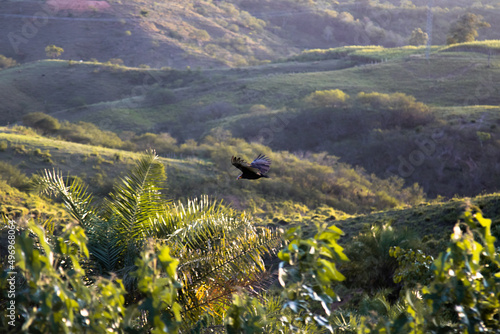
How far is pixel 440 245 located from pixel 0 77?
5811cm

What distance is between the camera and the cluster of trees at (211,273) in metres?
2.34

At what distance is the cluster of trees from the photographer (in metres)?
2.34

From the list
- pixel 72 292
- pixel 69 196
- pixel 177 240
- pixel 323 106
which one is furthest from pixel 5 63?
pixel 72 292

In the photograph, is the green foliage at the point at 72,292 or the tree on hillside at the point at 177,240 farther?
the tree on hillside at the point at 177,240

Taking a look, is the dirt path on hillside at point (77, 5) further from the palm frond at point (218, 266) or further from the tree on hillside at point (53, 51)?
the palm frond at point (218, 266)

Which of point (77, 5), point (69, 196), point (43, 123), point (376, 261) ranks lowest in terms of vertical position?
point (77, 5)

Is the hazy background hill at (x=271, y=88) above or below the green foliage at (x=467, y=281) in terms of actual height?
below

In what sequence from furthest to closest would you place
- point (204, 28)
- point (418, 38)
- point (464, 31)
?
point (204, 28), point (418, 38), point (464, 31)

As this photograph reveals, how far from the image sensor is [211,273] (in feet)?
17.9

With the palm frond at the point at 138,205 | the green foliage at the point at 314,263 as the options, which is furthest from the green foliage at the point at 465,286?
the palm frond at the point at 138,205

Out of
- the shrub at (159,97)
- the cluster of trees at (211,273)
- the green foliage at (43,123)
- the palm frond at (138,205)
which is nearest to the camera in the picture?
the cluster of trees at (211,273)

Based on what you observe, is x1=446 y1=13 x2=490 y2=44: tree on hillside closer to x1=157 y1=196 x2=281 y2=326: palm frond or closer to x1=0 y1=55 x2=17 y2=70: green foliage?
x1=0 y1=55 x2=17 y2=70: green foliage

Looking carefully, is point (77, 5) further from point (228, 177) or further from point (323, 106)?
point (228, 177)

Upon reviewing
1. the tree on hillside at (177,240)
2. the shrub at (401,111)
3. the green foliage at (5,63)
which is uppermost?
the tree on hillside at (177,240)
